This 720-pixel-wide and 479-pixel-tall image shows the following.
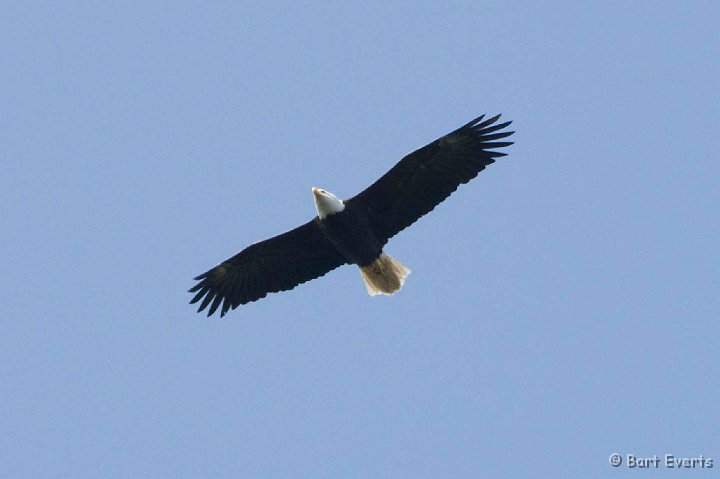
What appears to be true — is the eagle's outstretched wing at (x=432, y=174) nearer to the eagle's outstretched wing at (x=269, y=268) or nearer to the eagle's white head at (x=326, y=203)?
the eagle's white head at (x=326, y=203)

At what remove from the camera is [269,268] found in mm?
14664

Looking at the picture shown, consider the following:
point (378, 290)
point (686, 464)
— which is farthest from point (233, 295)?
point (686, 464)

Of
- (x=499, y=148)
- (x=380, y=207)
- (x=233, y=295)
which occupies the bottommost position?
(x=233, y=295)

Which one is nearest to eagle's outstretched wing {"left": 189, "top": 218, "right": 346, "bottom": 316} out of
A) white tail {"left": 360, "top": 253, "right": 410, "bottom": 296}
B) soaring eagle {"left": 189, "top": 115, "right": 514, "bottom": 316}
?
soaring eagle {"left": 189, "top": 115, "right": 514, "bottom": 316}

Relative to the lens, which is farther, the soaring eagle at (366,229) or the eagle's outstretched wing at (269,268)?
the eagle's outstretched wing at (269,268)

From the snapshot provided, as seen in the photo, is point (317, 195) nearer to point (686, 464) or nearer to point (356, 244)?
point (356, 244)

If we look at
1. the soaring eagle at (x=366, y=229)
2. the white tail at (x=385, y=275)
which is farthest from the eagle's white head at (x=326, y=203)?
the white tail at (x=385, y=275)

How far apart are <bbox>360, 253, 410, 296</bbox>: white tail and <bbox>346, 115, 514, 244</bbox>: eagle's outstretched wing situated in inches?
33.5

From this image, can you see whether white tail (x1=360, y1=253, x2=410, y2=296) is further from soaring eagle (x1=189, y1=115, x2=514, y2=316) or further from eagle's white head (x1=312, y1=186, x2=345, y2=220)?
eagle's white head (x1=312, y1=186, x2=345, y2=220)

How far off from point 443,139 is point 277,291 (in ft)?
10.9

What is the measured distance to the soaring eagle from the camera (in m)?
13.8

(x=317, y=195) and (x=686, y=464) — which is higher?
(x=317, y=195)

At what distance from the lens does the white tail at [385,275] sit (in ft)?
48.1

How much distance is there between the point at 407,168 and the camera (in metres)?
13.8
